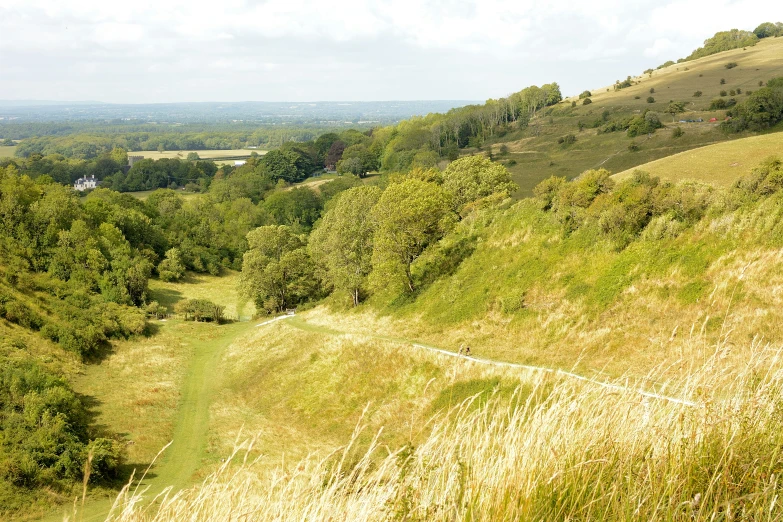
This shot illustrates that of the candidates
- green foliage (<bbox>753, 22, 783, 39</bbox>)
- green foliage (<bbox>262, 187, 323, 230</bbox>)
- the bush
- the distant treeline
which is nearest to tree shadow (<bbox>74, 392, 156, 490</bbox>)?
green foliage (<bbox>262, 187, 323, 230</bbox>)

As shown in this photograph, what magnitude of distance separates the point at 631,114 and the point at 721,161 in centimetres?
6170

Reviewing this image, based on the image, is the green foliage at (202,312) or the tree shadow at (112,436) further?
the green foliage at (202,312)

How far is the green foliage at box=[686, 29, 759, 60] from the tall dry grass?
17970 centimetres

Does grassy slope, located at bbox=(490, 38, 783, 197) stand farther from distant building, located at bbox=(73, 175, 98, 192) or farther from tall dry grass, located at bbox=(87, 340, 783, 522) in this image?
distant building, located at bbox=(73, 175, 98, 192)

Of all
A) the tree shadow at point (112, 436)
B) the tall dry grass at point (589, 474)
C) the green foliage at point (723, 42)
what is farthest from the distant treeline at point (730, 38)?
the tall dry grass at point (589, 474)

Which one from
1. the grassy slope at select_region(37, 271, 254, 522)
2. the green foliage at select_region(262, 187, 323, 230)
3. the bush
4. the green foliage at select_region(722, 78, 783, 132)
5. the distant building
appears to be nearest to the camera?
the grassy slope at select_region(37, 271, 254, 522)

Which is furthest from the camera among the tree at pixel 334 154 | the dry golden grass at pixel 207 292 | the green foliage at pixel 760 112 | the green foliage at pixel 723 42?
the tree at pixel 334 154

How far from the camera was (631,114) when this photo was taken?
102 m

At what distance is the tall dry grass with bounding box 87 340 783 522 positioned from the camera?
3967 millimetres

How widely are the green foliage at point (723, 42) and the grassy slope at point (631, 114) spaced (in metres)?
16.4

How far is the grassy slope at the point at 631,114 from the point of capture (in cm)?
8038

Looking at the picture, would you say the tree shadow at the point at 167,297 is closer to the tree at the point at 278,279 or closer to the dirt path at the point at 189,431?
the tree at the point at 278,279

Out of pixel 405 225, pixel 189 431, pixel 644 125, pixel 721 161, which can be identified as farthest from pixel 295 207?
pixel 189 431

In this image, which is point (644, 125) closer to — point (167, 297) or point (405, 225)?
point (405, 225)
